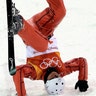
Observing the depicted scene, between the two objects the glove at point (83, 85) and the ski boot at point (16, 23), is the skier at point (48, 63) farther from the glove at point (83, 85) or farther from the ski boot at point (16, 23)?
the ski boot at point (16, 23)

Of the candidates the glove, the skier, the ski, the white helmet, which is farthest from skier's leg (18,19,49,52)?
the glove

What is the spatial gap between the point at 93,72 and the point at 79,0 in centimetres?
229

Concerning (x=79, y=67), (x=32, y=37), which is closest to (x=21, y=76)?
(x=32, y=37)

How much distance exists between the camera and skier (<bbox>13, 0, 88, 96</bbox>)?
349cm

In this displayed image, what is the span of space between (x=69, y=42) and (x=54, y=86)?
Result: 136 centimetres

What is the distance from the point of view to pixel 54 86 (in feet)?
11.6

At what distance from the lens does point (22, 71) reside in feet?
11.6

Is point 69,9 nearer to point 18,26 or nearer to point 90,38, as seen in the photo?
point 90,38

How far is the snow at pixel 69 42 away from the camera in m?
3.79

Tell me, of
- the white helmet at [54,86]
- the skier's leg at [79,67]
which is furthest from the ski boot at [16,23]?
the skier's leg at [79,67]

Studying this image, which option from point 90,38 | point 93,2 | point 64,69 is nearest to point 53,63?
point 64,69

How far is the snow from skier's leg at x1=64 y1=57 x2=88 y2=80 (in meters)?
0.12

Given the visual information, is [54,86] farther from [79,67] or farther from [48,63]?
[79,67]

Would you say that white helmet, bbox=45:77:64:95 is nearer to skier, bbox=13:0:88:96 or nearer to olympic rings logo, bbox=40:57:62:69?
skier, bbox=13:0:88:96
